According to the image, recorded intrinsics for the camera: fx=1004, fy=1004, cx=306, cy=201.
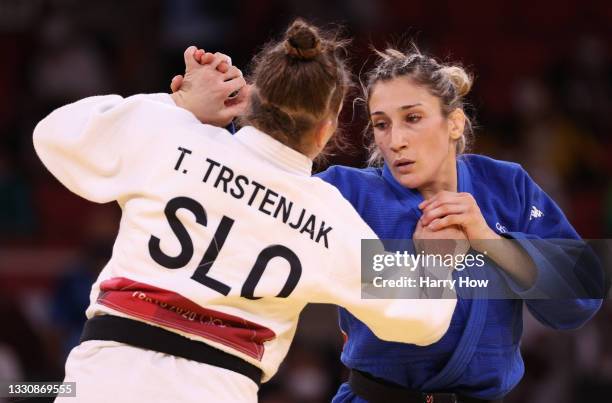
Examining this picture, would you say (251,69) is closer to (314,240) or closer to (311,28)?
(311,28)

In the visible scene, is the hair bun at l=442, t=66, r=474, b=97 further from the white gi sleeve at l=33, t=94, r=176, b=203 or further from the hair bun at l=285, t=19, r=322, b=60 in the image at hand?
the white gi sleeve at l=33, t=94, r=176, b=203

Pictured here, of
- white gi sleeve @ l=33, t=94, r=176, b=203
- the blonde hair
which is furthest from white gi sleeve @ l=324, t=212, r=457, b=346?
A: the blonde hair

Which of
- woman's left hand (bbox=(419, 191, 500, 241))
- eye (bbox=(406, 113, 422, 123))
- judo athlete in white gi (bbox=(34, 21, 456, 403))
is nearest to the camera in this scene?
judo athlete in white gi (bbox=(34, 21, 456, 403))

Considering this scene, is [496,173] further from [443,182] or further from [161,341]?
[161,341]

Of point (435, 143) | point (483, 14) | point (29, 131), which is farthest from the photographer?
point (483, 14)

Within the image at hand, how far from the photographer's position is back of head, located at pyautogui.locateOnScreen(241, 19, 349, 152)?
103 inches

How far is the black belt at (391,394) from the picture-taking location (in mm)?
3018

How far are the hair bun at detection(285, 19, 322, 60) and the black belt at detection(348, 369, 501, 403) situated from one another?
1.06m

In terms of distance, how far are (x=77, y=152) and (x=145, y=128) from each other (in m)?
0.20

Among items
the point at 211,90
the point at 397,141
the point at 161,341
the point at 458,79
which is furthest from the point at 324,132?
the point at 458,79

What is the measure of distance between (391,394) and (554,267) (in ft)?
2.09

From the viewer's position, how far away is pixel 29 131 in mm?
8555

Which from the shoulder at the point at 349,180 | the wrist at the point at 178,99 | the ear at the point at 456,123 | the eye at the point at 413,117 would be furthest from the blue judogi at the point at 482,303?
the wrist at the point at 178,99

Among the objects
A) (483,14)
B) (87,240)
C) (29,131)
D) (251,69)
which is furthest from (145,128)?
(483,14)
